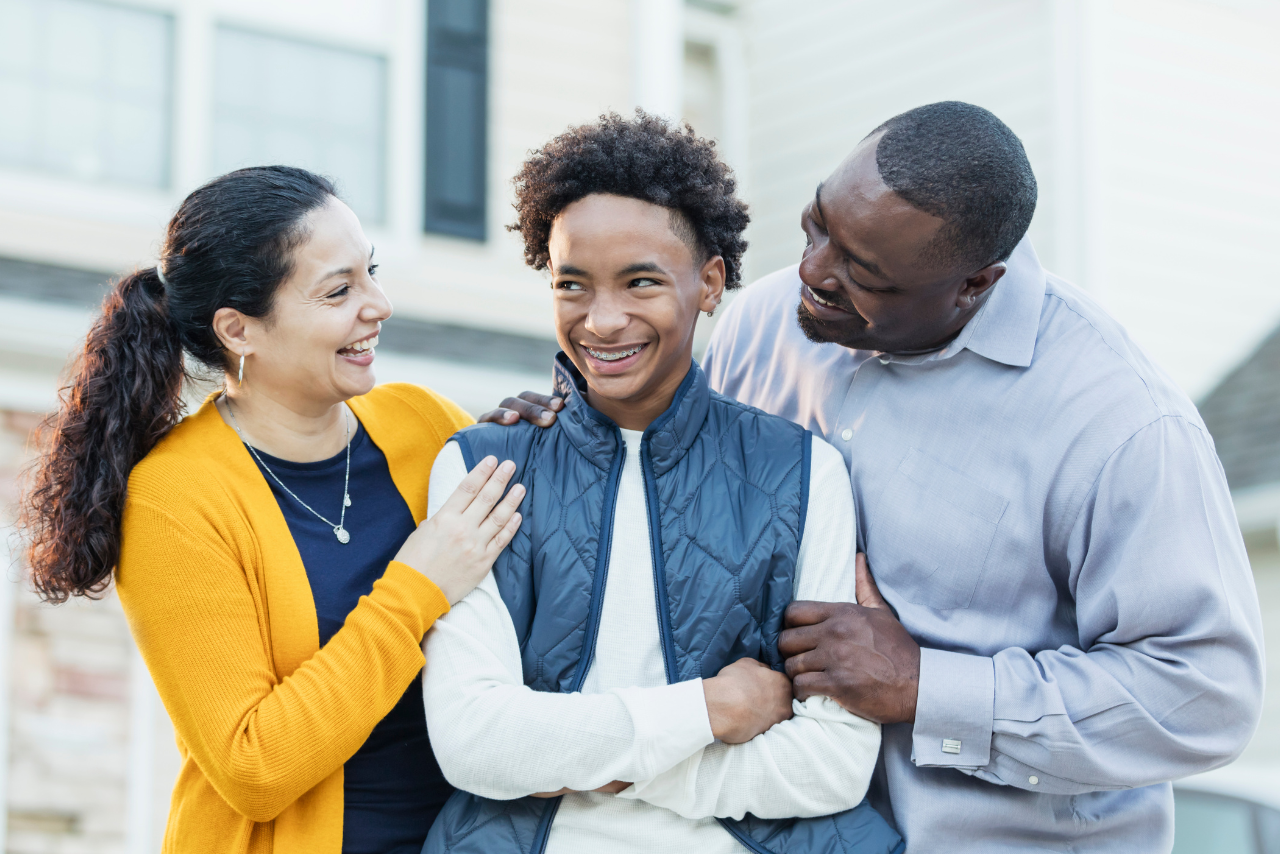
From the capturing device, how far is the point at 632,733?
6.66 ft

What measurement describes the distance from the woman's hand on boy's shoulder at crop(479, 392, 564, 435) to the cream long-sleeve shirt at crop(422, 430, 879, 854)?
0.69ft

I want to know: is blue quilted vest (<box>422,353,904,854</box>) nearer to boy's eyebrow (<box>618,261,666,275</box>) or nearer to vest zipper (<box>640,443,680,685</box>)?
vest zipper (<box>640,443,680,685</box>)

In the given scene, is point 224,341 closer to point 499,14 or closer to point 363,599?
point 363,599

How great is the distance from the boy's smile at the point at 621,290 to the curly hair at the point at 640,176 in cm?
3

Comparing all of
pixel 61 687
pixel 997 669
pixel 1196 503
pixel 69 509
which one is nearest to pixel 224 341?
pixel 69 509

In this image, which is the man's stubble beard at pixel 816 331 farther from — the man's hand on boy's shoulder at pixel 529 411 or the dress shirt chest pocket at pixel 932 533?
the man's hand on boy's shoulder at pixel 529 411

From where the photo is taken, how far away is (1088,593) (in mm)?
2273

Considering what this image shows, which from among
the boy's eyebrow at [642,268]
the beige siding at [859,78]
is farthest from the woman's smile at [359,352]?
the beige siding at [859,78]

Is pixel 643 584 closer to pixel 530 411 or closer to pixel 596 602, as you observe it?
pixel 596 602

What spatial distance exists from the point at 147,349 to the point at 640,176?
1022 mm

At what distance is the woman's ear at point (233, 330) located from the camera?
8.20 ft

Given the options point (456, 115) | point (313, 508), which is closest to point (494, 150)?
point (456, 115)

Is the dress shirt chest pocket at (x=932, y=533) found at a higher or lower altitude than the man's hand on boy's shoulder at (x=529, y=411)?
lower

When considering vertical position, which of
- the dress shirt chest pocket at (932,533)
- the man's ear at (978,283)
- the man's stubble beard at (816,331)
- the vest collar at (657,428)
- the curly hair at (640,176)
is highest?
the curly hair at (640,176)
